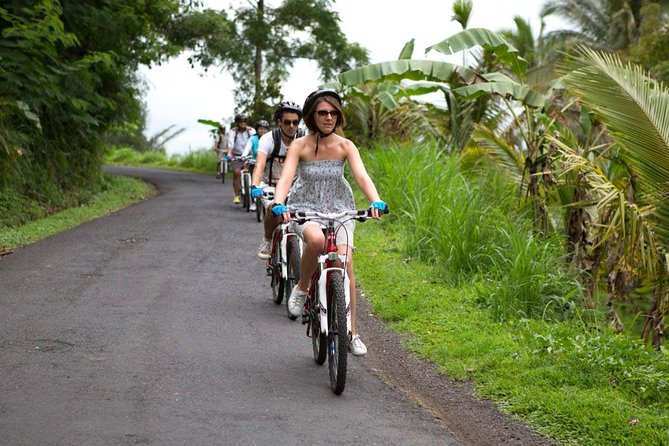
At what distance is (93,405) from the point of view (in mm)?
6055

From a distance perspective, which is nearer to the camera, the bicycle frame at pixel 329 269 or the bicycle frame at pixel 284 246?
the bicycle frame at pixel 329 269

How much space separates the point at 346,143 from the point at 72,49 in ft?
51.6

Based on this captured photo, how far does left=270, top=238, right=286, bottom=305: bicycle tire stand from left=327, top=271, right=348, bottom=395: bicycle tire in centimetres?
287

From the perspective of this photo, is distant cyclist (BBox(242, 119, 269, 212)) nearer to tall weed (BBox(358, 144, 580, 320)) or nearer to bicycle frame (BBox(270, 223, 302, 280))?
tall weed (BBox(358, 144, 580, 320))

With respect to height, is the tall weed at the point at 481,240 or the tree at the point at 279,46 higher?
the tree at the point at 279,46

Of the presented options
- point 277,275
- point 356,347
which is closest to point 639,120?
point 277,275

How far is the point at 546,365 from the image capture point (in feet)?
23.6

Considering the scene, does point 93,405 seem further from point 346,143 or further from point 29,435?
point 346,143

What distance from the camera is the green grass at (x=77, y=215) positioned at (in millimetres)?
14522

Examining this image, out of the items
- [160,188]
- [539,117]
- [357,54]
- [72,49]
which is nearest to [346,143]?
[539,117]

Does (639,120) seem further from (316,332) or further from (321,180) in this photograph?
(316,332)

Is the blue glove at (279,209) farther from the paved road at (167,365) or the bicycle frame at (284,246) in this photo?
the bicycle frame at (284,246)

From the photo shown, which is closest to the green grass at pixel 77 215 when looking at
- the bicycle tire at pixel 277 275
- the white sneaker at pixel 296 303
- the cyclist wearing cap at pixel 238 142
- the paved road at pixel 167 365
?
the paved road at pixel 167 365

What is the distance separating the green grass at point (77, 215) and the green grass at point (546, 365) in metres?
6.76
